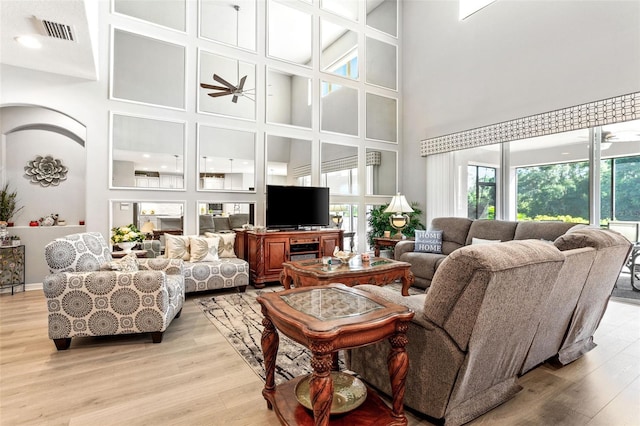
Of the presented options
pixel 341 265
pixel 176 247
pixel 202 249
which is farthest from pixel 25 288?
pixel 341 265

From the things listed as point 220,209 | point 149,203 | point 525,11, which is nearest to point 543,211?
point 525,11

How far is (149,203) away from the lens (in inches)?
172

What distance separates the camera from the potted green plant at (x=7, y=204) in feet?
14.1

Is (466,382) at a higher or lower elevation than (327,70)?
lower

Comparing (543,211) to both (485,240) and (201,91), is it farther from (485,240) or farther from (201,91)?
(201,91)

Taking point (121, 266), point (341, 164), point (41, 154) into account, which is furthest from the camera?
point (341, 164)

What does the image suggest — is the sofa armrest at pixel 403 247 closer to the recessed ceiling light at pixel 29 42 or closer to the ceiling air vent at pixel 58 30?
the ceiling air vent at pixel 58 30

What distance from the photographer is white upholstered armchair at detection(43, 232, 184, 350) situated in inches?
96.3

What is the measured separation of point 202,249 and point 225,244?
1.37ft

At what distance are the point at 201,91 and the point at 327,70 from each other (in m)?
2.47

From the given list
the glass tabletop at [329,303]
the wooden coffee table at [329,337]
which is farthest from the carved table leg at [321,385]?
the glass tabletop at [329,303]

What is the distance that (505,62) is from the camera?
4.88 metres

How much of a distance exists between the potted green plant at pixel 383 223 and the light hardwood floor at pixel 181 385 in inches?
138

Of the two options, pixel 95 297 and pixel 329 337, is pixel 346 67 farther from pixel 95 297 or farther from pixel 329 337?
pixel 329 337
